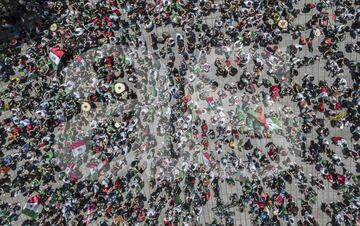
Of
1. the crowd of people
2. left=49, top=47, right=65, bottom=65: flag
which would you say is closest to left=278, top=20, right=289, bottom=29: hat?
the crowd of people

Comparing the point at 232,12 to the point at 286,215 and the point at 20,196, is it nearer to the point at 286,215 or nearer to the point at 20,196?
the point at 286,215

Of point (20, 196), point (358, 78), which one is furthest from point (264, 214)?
point (20, 196)

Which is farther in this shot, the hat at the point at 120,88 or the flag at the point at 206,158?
the hat at the point at 120,88

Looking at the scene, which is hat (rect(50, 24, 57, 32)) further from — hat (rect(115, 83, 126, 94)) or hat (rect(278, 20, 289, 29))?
hat (rect(278, 20, 289, 29))

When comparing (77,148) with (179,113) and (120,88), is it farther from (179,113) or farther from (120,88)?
(179,113)

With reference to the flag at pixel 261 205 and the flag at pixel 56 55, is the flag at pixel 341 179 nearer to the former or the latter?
the flag at pixel 261 205

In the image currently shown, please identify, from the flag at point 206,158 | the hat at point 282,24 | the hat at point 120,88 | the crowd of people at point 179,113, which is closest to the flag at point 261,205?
the crowd of people at point 179,113
